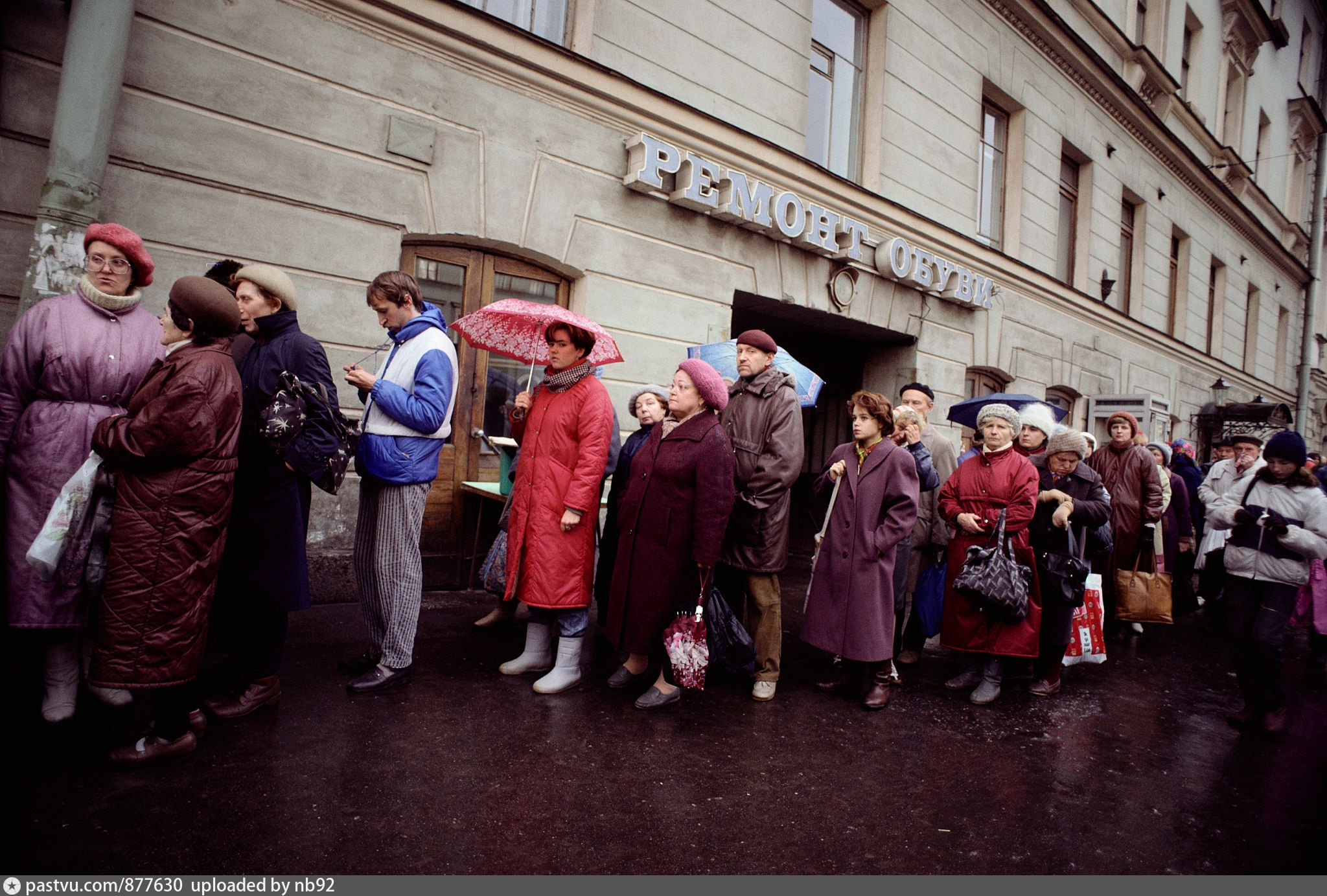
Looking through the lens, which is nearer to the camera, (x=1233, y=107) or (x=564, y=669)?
(x=564, y=669)

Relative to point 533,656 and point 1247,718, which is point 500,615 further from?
point 1247,718

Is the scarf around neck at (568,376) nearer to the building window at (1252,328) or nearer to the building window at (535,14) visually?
the building window at (535,14)

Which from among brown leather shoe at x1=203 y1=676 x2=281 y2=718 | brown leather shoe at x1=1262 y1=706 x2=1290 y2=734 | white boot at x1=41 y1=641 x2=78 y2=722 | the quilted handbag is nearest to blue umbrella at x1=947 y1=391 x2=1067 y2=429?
brown leather shoe at x1=1262 y1=706 x2=1290 y2=734

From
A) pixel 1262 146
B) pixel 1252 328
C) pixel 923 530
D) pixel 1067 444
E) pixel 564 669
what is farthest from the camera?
pixel 1252 328

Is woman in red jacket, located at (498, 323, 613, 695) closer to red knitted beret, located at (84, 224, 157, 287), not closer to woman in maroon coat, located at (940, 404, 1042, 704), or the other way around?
red knitted beret, located at (84, 224, 157, 287)

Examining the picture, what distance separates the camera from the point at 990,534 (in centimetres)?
438

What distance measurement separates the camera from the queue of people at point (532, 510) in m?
2.71

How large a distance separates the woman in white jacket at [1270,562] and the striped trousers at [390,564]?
4507 millimetres

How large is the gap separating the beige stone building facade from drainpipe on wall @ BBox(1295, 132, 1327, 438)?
31.6 feet

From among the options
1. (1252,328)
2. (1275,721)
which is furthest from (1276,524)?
(1252,328)

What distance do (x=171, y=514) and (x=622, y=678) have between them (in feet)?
7.45

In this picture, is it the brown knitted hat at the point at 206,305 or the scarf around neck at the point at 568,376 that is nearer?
the brown knitted hat at the point at 206,305

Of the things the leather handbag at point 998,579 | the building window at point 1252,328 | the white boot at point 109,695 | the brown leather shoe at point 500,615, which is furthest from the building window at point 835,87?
the building window at point 1252,328

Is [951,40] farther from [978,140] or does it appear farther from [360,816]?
[360,816]
